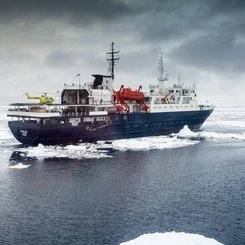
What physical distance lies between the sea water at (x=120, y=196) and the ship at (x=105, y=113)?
3.33 meters

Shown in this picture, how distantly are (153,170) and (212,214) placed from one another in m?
14.1

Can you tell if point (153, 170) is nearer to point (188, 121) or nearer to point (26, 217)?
point (26, 217)

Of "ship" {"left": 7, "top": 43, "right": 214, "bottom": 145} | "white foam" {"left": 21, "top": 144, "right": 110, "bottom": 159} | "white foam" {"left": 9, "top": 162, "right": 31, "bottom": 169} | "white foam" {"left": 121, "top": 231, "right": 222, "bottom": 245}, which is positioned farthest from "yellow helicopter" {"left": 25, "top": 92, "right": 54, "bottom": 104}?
"white foam" {"left": 121, "top": 231, "right": 222, "bottom": 245}

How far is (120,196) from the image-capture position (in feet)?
92.4

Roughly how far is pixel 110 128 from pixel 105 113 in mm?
2847

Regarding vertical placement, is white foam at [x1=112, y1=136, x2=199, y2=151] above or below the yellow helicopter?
below

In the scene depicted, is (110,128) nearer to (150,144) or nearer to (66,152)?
(150,144)

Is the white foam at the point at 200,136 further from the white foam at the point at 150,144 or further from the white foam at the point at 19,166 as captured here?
the white foam at the point at 19,166

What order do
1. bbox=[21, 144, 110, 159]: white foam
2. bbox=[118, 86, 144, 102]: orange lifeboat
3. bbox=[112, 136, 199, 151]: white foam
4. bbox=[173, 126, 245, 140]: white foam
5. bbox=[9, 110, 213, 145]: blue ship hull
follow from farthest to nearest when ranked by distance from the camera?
Result: 1. bbox=[173, 126, 245, 140]: white foam
2. bbox=[118, 86, 144, 102]: orange lifeboat
3. bbox=[112, 136, 199, 151]: white foam
4. bbox=[9, 110, 213, 145]: blue ship hull
5. bbox=[21, 144, 110, 159]: white foam

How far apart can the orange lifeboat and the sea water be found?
1368 centimetres

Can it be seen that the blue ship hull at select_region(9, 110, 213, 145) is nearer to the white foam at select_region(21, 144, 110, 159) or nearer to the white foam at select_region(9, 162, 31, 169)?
the white foam at select_region(21, 144, 110, 159)

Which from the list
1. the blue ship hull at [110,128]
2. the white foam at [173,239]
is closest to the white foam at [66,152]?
the blue ship hull at [110,128]

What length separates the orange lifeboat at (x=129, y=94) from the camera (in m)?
60.3

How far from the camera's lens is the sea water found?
20.8 metres
